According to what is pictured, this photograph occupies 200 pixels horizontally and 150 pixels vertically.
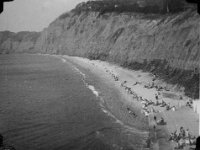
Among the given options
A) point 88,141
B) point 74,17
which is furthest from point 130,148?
point 74,17

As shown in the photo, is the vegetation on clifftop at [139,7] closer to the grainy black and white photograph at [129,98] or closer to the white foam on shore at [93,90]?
the grainy black and white photograph at [129,98]

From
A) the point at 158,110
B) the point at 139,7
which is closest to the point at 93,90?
the point at 158,110

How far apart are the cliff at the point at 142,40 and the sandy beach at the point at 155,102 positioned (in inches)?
74.1

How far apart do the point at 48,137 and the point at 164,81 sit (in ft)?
81.4

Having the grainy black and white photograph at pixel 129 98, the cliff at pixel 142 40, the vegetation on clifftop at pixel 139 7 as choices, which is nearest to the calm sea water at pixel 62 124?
the grainy black and white photograph at pixel 129 98

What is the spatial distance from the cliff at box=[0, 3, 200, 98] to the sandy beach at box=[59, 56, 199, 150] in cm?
188

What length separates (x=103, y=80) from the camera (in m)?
59.7

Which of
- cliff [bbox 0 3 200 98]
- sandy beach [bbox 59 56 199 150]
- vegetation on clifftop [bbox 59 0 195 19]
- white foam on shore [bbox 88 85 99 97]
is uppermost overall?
vegetation on clifftop [bbox 59 0 195 19]

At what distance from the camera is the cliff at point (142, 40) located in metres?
44.8

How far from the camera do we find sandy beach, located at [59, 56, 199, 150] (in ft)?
89.7

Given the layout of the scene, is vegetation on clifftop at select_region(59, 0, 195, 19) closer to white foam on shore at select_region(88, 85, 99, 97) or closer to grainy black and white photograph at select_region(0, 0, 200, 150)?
grainy black and white photograph at select_region(0, 0, 200, 150)

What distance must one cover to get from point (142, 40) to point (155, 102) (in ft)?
98.6

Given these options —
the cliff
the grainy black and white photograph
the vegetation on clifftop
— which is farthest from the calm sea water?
the vegetation on clifftop

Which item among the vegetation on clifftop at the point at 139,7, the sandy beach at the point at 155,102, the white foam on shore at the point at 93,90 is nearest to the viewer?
the sandy beach at the point at 155,102
